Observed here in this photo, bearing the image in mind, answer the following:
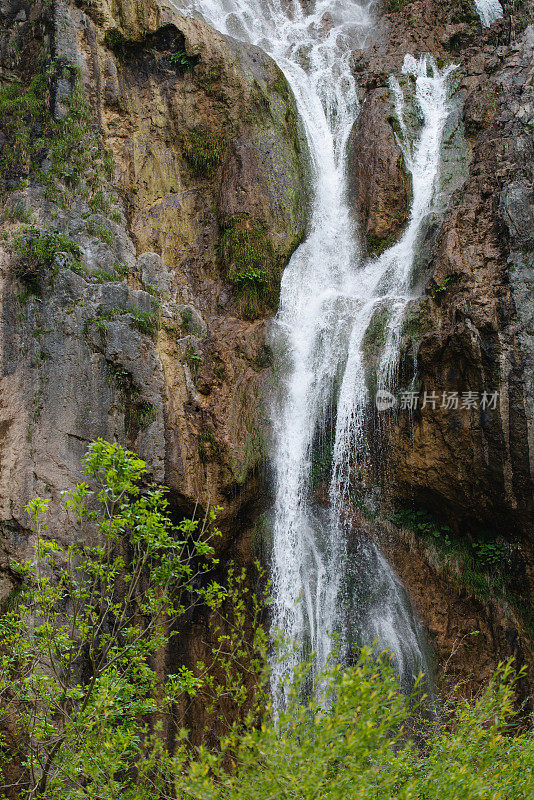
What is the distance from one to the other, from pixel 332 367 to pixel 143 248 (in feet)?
16.8

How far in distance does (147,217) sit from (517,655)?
1207cm

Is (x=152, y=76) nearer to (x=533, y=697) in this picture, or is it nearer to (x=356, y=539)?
(x=356, y=539)

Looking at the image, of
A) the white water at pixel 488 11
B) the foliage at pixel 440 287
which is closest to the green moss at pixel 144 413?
the foliage at pixel 440 287

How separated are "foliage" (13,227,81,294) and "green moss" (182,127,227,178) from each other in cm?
532

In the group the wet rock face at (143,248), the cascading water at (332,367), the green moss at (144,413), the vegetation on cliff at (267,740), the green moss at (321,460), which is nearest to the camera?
the vegetation on cliff at (267,740)

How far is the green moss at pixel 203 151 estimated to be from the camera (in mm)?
17266

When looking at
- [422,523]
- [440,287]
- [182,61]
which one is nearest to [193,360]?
[440,287]

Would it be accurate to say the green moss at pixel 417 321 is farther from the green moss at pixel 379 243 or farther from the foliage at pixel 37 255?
the foliage at pixel 37 255

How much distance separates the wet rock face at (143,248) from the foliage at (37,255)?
28 millimetres

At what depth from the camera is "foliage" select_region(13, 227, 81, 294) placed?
1267 cm

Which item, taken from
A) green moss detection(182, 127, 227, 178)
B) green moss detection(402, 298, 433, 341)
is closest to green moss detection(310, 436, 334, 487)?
green moss detection(402, 298, 433, 341)

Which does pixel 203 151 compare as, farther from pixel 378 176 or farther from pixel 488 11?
pixel 488 11

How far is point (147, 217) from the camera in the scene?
639 inches

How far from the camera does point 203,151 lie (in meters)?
17.3
